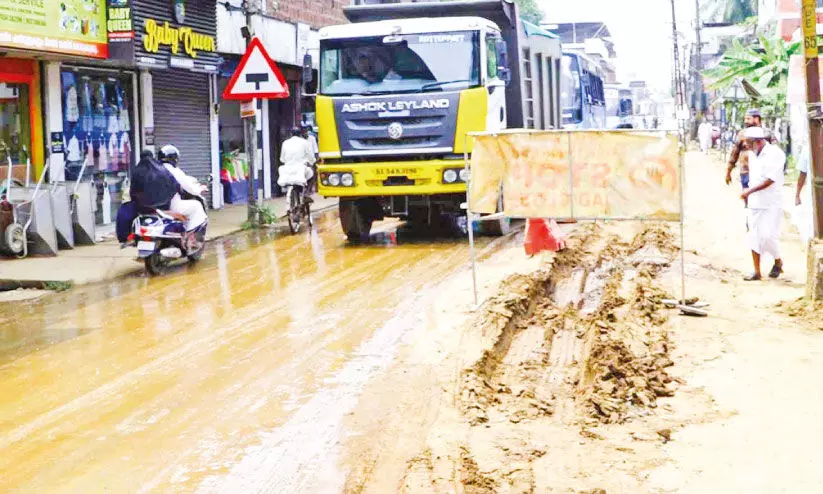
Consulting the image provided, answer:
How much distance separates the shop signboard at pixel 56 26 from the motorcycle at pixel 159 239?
3.01 m

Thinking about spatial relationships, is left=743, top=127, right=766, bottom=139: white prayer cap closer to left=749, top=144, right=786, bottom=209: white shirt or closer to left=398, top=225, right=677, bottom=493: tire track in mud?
left=749, top=144, right=786, bottom=209: white shirt

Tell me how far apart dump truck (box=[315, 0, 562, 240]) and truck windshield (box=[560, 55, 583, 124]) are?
650 centimetres

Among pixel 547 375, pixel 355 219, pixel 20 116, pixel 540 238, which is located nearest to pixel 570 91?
pixel 355 219

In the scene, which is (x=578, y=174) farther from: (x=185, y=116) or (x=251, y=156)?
(x=185, y=116)

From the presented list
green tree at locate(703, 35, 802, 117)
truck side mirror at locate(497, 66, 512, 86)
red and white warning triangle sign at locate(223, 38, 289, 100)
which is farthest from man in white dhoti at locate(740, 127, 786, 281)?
green tree at locate(703, 35, 802, 117)

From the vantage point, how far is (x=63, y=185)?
611 inches

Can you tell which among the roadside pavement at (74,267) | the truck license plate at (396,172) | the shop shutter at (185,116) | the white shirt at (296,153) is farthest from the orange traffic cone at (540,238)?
the shop shutter at (185,116)

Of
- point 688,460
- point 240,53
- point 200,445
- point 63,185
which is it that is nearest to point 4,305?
point 63,185

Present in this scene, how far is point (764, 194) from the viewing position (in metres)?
11.6

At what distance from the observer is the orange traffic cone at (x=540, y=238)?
14.0 metres

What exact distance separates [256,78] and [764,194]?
30.0 ft

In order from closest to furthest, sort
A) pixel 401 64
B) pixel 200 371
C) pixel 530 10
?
pixel 200 371 < pixel 401 64 < pixel 530 10

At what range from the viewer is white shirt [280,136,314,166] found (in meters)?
18.2

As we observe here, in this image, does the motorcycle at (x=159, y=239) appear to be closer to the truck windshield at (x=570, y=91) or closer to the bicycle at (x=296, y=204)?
the bicycle at (x=296, y=204)
